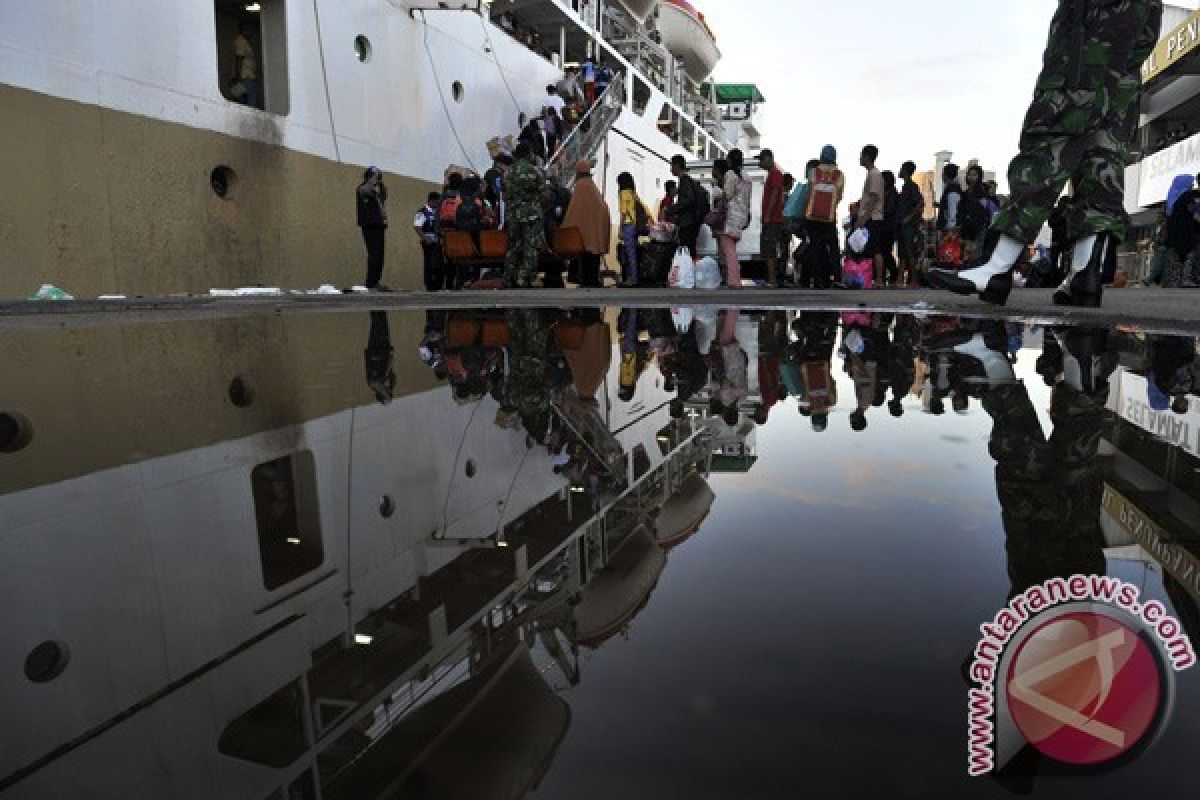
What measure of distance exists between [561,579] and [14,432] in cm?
181

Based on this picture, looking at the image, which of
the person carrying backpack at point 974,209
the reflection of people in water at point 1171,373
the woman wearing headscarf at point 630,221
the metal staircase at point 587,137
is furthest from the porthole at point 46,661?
the metal staircase at point 587,137

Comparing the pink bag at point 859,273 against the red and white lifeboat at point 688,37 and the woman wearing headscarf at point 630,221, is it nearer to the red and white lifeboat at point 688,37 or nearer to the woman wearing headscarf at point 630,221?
the woman wearing headscarf at point 630,221

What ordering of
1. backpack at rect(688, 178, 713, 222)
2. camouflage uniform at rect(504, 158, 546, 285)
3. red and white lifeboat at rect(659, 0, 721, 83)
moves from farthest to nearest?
red and white lifeboat at rect(659, 0, 721, 83)
camouflage uniform at rect(504, 158, 546, 285)
backpack at rect(688, 178, 713, 222)

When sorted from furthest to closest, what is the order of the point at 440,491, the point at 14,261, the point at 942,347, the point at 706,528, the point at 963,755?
the point at 14,261 < the point at 942,347 < the point at 440,491 < the point at 706,528 < the point at 963,755

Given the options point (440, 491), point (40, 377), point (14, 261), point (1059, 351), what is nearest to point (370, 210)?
point (14, 261)

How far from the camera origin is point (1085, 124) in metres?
4.05

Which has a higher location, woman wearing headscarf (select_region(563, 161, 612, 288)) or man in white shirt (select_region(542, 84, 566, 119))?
man in white shirt (select_region(542, 84, 566, 119))

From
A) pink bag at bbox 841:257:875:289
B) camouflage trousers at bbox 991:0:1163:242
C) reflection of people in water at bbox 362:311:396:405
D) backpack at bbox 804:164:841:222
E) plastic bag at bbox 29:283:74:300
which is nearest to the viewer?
reflection of people in water at bbox 362:311:396:405

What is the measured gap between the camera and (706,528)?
1.25m

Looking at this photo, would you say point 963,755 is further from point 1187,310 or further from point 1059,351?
point 1187,310

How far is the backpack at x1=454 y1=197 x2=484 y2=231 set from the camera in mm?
11844

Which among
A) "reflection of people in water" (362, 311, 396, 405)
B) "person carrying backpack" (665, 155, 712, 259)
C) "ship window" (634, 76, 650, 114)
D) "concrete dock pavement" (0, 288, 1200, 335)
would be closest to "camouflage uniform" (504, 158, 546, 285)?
"person carrying backpack" (665, 155, 712, 259)

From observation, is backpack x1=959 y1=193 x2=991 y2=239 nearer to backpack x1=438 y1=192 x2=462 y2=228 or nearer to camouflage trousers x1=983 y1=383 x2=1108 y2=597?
backpack x1=438 y1=192 x2=462 y2=228

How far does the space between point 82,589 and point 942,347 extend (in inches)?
128
